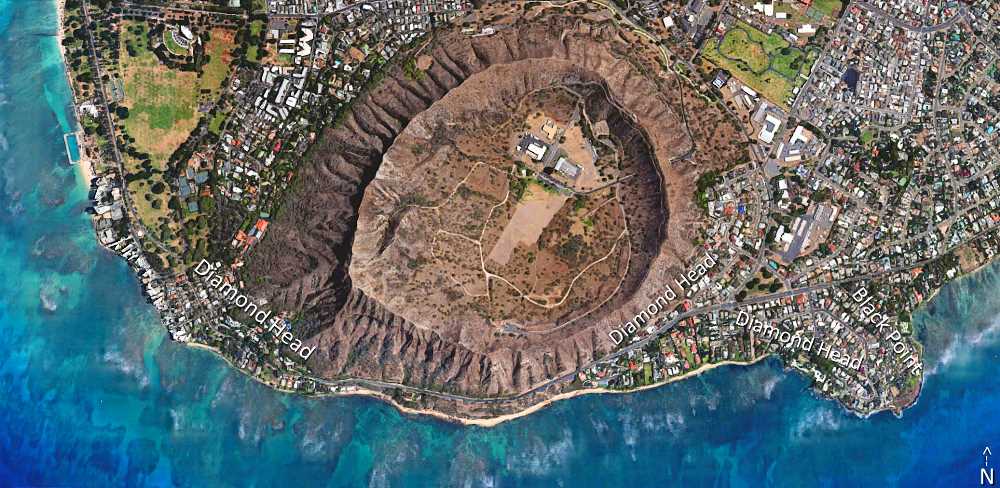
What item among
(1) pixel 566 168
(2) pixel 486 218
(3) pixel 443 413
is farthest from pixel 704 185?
(3) pixel 443 413

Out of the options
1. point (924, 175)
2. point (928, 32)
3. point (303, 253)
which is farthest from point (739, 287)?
point (303, 253)

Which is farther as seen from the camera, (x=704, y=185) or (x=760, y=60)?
(x=760, y=60)

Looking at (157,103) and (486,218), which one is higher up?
(486,218)

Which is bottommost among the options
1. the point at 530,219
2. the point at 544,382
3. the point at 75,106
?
the point at 544,382

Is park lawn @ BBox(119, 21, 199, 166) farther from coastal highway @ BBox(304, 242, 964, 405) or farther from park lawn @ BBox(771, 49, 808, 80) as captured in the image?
park lawn @ BBox(771, 49, 808, 80)

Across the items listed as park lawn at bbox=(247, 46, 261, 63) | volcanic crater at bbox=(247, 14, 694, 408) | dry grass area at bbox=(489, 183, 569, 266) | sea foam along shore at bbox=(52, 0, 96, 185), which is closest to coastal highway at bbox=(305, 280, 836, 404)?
volcanic crater at bbox=(247, 14, 694, 408)

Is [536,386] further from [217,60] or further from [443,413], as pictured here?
[217,60]

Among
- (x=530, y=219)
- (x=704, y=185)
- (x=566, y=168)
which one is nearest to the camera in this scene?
(x=704, y=185)
